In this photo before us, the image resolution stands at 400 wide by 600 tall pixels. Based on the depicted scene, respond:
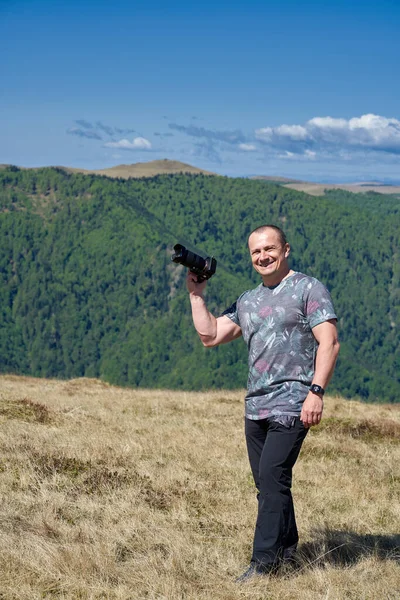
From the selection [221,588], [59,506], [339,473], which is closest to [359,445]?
[339,473]

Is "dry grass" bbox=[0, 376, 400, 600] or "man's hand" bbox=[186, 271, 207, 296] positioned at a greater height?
"man's hand" bbox=[186, 271, 207, 296]

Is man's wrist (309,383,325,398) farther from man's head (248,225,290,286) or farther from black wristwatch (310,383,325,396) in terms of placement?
man's head (248,225,290,286)

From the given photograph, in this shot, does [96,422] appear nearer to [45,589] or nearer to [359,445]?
[359,445]

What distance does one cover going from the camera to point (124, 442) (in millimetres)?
10672

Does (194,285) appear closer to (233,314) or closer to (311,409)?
(233,314)

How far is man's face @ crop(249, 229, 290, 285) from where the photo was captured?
558 centimetres

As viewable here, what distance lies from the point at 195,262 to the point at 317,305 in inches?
40.5

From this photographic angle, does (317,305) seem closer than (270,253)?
Yes

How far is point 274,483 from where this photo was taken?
212 inches

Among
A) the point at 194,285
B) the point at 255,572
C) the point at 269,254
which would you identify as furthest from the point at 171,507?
the point at 269,254

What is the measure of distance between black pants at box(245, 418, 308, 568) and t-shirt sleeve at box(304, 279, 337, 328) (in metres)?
0.76

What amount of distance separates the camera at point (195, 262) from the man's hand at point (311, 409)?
1.28 meters

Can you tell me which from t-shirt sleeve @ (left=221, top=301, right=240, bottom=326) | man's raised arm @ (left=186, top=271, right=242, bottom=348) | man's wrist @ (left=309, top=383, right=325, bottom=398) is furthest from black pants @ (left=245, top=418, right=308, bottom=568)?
t-shirt sleeve @ (left=221, top=301, right=240, bottom=326)

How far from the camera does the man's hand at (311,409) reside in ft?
16.8
